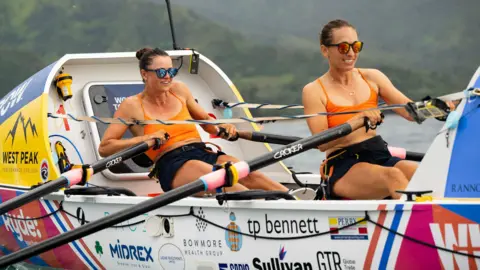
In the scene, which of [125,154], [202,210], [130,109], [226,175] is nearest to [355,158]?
[226,175]

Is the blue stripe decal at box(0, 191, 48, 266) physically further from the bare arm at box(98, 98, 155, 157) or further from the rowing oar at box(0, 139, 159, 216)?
the bare arm at box(98, 98, 155, 157)

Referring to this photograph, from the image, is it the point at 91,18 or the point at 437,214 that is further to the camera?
the point at 91,18

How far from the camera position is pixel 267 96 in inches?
1427

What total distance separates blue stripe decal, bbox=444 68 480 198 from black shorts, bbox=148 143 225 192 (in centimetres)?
Answer: 275

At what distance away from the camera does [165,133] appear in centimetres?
793

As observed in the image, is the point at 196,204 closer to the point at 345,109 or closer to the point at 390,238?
the point at 345,109

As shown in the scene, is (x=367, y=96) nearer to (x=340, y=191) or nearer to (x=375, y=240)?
(x=340, y=191)

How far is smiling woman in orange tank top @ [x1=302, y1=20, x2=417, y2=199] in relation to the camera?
6672mm

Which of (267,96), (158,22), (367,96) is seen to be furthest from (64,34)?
(367,96)

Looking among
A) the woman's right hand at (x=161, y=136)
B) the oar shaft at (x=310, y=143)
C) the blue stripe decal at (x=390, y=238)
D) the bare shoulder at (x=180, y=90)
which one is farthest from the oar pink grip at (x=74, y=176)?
the blue stripe decal at (x=390, y=238)

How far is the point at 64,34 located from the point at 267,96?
511 inches

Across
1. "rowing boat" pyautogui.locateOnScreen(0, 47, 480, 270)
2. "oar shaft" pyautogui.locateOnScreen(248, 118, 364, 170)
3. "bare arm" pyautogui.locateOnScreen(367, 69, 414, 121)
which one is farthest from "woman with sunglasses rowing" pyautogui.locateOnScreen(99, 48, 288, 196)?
"bare arm" pyautogui.locateOnScreen(367, 69, 414, 121)

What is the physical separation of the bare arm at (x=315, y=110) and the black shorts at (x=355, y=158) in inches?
4.0

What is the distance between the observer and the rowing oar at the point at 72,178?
7.61 meters
